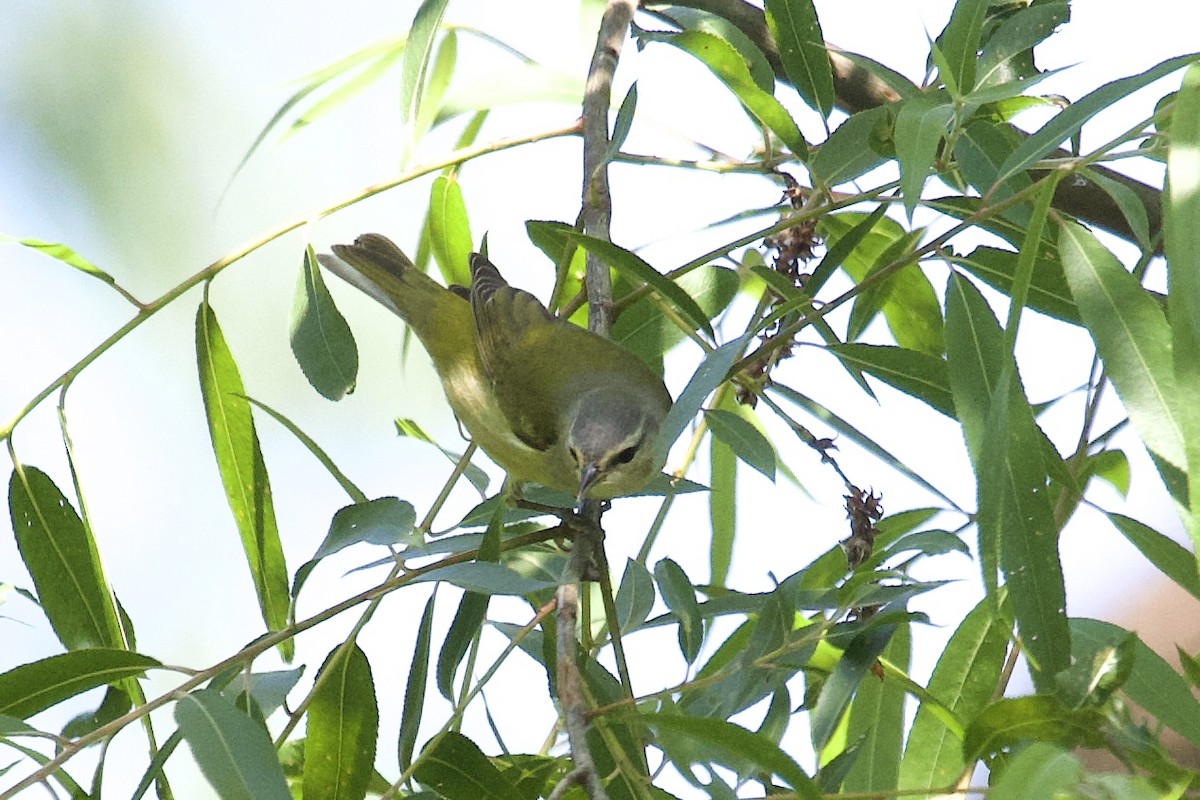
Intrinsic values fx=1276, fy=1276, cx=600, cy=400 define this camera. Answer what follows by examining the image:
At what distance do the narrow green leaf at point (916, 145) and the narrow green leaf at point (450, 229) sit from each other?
3.45 ft

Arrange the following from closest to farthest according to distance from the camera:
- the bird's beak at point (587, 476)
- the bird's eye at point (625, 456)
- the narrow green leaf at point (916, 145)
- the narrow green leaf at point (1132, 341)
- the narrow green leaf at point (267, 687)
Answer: the narrow green leaf at point (1132, 341) → the narrow green leaf at point (916, 145) → the narrow green leaf at point (267, 687) → the bird's beak at point (587, 476) → the bird's eye at point (625, 456)

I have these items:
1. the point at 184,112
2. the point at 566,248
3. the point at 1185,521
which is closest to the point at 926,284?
the point at 566,248

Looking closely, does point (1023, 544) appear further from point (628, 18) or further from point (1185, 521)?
point (628, 18)

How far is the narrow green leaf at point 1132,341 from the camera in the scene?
3.92 ft

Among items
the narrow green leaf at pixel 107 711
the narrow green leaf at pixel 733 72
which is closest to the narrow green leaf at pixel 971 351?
the narrow green leaf at pixel 733 72

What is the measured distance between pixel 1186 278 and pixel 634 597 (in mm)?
794

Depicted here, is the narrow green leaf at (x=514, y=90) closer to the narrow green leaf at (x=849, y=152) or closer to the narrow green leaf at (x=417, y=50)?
the narrow green leaf at (x=417, y=50)

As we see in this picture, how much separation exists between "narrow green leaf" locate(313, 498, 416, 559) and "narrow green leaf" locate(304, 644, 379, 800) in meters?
0.14

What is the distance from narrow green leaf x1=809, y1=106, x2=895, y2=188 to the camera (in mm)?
1697

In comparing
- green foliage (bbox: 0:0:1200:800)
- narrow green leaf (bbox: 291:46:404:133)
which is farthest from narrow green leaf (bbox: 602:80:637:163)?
narrow green leaf (bbox: 291:46:404:133)

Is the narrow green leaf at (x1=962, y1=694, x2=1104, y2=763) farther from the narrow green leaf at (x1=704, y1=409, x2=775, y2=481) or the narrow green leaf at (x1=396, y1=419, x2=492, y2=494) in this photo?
the narrow green leaf at (x1=396, y1=419, x2=492, y2=494)

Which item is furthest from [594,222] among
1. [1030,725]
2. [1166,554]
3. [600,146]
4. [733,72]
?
[1030,725]

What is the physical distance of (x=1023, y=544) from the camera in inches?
49.4

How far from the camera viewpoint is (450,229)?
2.34 m
